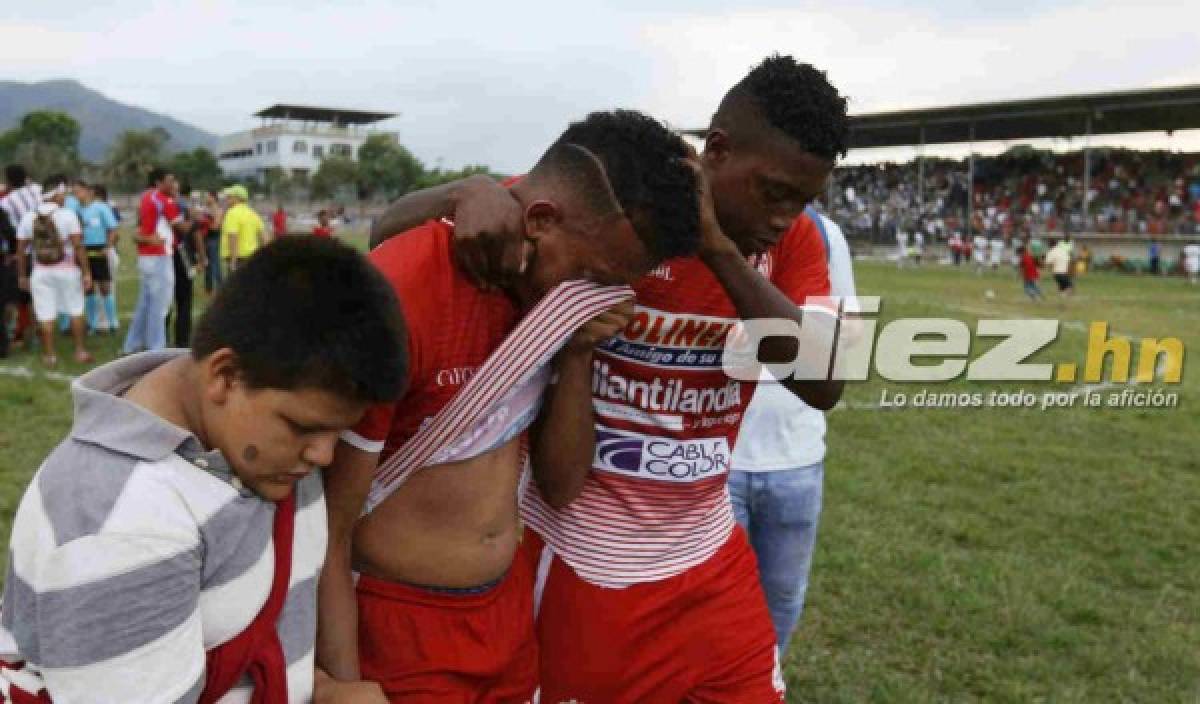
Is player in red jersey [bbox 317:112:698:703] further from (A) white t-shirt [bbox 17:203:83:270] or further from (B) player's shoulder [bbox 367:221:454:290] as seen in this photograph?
(A) white t-shirt [bbox 17:203:83:270]

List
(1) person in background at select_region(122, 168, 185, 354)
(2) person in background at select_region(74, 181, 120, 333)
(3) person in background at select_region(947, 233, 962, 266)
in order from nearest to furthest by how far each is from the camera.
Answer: (1) person in background at select_region(122, 168, 185, 354) → (2) person in background at select_region(74, 181, 120, 333) → (3) person in background at select_region(947, 233, 962, 266)

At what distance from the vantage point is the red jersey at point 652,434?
2.43m

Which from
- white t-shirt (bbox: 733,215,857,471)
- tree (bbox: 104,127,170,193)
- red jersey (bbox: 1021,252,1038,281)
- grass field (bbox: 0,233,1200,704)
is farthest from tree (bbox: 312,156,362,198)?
white t-shirt (bbox: 733,215,857,471)

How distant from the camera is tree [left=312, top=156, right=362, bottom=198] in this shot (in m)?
80.6

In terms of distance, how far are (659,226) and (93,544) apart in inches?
44.9

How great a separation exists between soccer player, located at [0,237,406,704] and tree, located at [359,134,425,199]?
83.2 metres

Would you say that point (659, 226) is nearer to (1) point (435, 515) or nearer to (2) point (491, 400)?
(2) point (491, 400)

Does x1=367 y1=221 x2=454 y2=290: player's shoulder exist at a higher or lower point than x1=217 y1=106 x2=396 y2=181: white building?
lower

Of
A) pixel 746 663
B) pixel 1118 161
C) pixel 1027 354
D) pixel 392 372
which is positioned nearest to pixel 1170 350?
pixel 1027 354

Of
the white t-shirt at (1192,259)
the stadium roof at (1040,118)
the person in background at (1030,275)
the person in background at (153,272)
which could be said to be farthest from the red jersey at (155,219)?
the white t-shirt at (1192,259)

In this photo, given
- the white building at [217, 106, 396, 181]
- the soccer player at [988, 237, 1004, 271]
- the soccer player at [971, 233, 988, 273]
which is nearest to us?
the soccer player at [971, 233, 988, 273]

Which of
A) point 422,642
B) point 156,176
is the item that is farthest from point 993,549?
point 156,176

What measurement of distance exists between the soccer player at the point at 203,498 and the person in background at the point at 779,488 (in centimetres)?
214

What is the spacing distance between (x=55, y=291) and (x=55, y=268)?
0.83 feet
